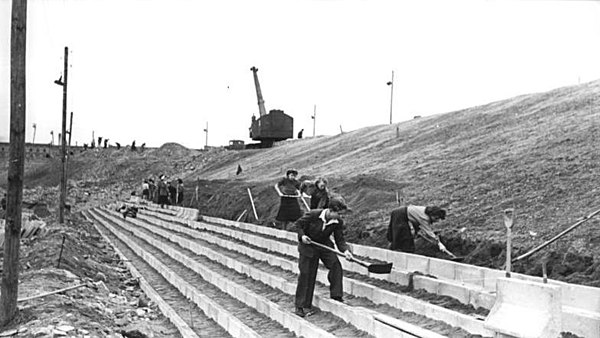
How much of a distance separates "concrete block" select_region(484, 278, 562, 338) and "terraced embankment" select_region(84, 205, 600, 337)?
109 centimetres

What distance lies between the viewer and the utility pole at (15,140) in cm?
912

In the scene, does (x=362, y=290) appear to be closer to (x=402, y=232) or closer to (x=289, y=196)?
(x=402, y=232)

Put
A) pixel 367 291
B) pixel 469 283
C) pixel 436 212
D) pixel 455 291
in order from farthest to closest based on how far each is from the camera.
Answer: pixel 436 212
pixel 367 291
pixel 469 283
pixel 455 291

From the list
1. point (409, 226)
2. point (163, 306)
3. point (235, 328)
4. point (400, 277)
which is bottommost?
point (163, 306)

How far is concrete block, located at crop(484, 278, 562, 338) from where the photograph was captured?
4.41 metres

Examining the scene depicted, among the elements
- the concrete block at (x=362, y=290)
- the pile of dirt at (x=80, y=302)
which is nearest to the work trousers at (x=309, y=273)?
the concrete block at (x=362, y=290)

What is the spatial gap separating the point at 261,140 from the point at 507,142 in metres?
40.4

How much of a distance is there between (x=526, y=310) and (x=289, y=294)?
5.45 metres

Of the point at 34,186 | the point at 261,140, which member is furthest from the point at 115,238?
the point at 34,186

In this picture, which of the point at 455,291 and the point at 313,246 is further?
the point at 313,246

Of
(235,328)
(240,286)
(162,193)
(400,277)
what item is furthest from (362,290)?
→ (162,193)

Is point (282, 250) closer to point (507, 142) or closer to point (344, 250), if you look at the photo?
point (344, 250)

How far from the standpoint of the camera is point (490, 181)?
1241 cm

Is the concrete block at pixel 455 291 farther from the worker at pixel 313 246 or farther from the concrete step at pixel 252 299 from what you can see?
the concrete step at pixel 252 299
